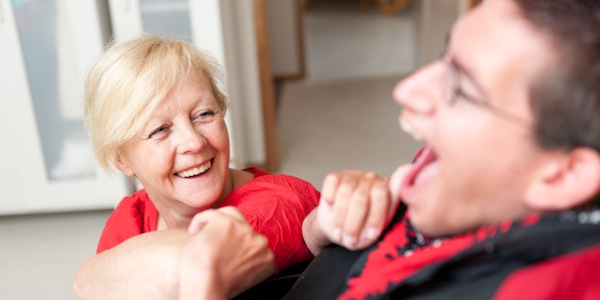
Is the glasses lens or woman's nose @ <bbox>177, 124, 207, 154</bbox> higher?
the glasses lens

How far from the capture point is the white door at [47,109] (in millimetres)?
2588

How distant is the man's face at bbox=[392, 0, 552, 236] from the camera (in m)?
0.74

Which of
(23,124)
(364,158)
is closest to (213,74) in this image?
(23,124)

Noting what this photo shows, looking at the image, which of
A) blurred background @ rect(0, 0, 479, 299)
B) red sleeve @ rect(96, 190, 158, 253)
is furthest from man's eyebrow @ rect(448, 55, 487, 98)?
blurred background @ rect(0, 0, 479, 299)

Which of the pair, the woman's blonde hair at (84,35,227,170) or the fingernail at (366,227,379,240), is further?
the woman's blonde hair at (84,35,227,170)

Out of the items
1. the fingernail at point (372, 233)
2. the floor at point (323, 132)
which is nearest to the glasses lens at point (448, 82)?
the fingernail at point (372, 233)

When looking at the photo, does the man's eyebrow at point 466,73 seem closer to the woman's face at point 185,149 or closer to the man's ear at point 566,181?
the man's ear at point 566,181

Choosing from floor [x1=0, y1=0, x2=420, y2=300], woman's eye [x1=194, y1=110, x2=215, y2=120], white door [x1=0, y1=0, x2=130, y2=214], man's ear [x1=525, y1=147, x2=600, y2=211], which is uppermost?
man's ear [x1=525, y1=147, x2=600, y2=211]

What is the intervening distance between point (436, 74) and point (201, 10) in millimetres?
1866

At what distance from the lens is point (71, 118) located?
2.76 metres

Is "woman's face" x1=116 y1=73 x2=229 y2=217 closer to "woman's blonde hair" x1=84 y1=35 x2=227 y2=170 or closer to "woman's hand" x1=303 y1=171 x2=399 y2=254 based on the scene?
"woman's blonde hair" x1=84 y1=35 x2=227 y2=170

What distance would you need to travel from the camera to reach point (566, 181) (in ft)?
2.44

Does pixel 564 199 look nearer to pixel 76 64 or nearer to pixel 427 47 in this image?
pixel 76 64

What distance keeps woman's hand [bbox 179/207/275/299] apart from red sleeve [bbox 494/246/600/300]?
14.6 inches
